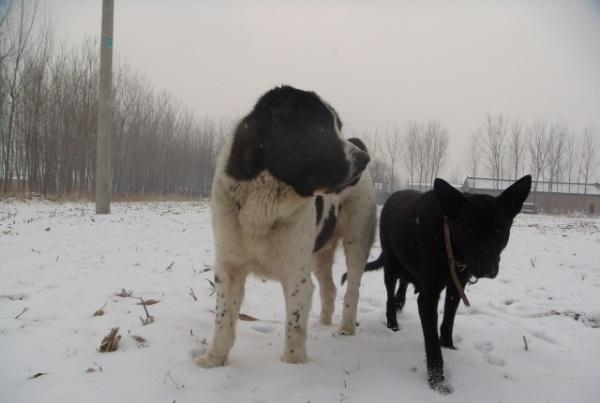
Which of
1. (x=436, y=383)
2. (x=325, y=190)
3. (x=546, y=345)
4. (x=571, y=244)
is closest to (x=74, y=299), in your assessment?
(x=325, y=190)

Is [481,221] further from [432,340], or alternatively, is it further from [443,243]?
[432,340]

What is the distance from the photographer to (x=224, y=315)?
3023 millimetres

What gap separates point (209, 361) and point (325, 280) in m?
1.80

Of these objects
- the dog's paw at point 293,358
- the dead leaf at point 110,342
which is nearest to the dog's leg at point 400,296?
the dog's paw at point 293,358

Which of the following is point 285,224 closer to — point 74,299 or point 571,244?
point 74,299

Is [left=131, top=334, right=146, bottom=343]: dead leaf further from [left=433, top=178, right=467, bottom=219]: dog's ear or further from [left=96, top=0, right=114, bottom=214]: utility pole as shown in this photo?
[left=96, top=0, right=114, bottom=214]: utility pole

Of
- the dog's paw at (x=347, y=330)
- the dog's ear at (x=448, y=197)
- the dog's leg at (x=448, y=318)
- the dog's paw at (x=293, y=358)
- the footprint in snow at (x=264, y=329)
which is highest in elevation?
the dog's ear at (x=448, y=197)

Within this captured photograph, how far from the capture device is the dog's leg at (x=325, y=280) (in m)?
4.27

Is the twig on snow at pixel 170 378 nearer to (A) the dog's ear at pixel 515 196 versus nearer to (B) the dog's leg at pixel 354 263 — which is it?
(B) the dog's leg at pixel 354 263

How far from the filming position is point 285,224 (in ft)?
9.43

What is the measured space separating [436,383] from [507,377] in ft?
2.02

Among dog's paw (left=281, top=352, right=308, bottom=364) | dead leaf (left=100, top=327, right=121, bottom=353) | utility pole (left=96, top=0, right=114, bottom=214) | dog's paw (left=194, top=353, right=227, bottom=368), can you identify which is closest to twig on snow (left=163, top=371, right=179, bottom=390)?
dog's paw (left=194, top=353, right=227, bottom=368)

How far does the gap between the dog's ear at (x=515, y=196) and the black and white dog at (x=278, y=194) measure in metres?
0.97

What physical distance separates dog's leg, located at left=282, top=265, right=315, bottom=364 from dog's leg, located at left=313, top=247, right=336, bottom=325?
124cm
